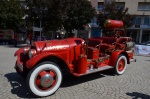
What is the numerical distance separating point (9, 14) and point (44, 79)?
23.1 metres

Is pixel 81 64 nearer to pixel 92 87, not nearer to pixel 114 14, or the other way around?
pixel 92 87

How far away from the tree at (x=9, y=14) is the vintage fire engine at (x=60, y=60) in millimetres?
21007

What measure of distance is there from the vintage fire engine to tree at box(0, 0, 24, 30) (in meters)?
21.0

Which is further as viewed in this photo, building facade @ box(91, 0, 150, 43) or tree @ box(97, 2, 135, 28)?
building facade @ box(91, 0, 150, 43)

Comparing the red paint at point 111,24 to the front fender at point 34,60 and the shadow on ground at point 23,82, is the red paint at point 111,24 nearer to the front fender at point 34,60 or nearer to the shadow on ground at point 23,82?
the shadow on ground at point 23,82

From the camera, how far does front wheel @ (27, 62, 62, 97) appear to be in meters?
4.40

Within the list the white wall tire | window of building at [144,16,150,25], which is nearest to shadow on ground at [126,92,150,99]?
the white wall tire

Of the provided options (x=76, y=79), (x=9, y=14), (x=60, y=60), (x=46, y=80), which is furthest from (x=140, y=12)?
(x=46, y=80)

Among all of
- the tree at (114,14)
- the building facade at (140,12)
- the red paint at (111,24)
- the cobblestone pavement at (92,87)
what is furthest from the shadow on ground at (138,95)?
the building facade at (140,12)

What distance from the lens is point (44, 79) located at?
454cm

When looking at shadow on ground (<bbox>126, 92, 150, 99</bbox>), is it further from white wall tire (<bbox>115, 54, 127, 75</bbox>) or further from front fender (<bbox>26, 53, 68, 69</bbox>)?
A: front fender (<bbox>26, 53, 68, 69</bbox>)

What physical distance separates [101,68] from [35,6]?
45.2ft

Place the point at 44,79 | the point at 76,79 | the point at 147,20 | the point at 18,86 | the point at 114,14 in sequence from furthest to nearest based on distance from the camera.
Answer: the point at 147,20 < the point at 114,14 < the point at 76,79 < the point at 18,86 < the point at 44,79

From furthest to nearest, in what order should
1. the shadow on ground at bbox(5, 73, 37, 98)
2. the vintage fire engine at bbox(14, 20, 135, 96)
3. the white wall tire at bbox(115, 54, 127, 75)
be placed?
the white wall tire at bbox(115, 54, 127, 75) → the shadow on ground at bbox(5, 73, 37, 98) → the vintage fire engine at bbox(14, 20, 135, 96)
